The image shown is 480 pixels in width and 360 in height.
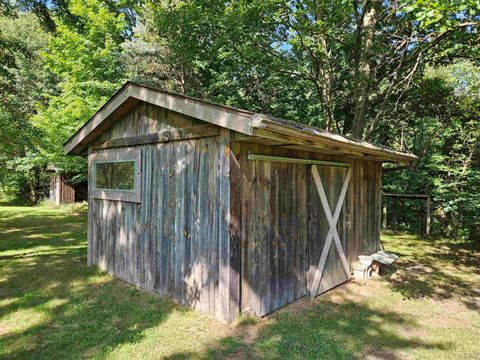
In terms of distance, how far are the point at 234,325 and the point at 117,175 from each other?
123 inches

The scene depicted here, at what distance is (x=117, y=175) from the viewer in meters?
5.21

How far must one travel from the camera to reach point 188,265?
3959 millimetres

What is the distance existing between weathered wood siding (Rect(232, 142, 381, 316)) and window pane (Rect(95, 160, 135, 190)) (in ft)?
7.02

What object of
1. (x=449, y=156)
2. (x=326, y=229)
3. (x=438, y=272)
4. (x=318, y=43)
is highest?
(x=318, y=43)

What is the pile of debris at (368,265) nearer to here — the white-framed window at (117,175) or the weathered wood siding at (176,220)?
the weathered wood siding at (176,220)

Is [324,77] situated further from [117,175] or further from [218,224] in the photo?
[218,224]

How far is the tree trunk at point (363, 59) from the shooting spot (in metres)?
8.16

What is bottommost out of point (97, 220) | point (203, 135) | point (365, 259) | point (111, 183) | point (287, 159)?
point (365, 259)

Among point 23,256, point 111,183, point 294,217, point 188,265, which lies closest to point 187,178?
point 188,265

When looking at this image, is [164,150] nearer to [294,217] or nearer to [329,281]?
[294,217]

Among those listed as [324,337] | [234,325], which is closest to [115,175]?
[234,325]

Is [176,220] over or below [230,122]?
below

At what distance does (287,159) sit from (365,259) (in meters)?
2.69

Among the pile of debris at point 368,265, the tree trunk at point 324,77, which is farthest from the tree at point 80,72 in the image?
the pile of debris at point 368,265
